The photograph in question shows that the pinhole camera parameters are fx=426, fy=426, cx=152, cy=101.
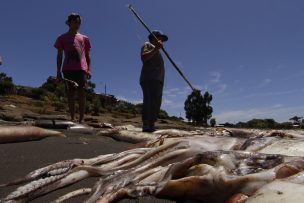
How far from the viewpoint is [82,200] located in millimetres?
2250

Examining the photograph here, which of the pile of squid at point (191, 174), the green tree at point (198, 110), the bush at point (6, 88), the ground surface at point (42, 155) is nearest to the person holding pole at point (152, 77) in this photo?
the ground surface at point (42, 155)

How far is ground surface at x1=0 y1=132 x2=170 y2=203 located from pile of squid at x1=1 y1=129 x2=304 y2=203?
0.08m

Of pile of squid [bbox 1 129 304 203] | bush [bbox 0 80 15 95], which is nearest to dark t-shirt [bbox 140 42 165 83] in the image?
pile of squid [bbox 1 129 304 203]

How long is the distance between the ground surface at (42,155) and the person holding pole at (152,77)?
2.40 meters

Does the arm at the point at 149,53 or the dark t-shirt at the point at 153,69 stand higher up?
the arm at the point at 149,53

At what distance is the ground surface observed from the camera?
8.18 feet

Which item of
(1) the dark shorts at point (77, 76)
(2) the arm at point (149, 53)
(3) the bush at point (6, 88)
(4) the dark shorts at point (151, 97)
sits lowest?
(4) the dark shorts at point (151, 97)

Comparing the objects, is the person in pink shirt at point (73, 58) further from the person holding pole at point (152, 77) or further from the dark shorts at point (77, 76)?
the person holding pole at point (152, 77)

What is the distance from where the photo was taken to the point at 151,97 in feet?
23.6

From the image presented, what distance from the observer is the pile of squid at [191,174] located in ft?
6.06

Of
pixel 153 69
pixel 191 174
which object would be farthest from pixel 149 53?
pixel 191 174

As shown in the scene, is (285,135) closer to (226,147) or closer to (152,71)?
(226,147)

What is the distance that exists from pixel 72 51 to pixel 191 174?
5621 millimetres

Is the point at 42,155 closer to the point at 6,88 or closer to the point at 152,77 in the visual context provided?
the point at 152,77
